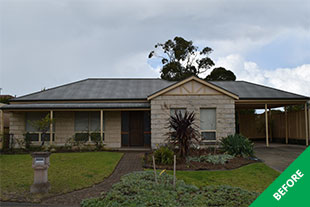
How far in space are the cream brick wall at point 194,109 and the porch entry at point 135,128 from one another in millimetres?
2119

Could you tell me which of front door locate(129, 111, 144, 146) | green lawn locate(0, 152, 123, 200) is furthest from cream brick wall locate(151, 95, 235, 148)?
green lawn locate(0, 152, 123, 200)

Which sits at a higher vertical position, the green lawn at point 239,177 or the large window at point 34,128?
the large window at point 34,128

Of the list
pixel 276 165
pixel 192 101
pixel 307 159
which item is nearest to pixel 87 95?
pixel 192 101

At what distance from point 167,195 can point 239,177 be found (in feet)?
11.3

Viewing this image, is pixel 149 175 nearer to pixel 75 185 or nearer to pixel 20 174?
pixel 75 185

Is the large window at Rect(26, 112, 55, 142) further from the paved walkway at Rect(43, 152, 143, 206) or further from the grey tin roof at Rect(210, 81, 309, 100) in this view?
the grey tin roof at Rect(210, 81, 309, 100)

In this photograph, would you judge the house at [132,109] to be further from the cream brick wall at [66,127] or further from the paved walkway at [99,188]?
the paved walkway at [99,188]

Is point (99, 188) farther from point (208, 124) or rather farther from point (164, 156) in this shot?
point (208, 124)

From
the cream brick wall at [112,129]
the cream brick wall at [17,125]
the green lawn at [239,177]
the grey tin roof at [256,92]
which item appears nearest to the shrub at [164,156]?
the green lawn at [239,177]

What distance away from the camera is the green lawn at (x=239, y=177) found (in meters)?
7.94

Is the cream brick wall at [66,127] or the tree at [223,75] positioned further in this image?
the tree at [223,75]

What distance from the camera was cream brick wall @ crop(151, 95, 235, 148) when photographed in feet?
48.2

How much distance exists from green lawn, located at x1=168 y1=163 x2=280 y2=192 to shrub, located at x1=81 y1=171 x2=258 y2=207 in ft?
2.49

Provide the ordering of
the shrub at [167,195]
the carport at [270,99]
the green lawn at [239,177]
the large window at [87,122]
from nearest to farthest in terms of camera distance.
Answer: the shrub at [167,195], the green lawn at [239,177], the carport at [270,99], the large window at [87,122]
